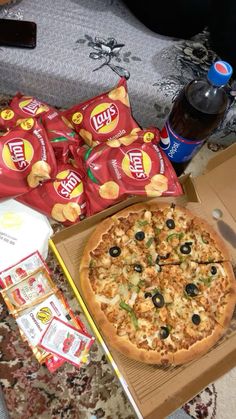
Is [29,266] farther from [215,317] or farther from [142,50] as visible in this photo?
[142,50]

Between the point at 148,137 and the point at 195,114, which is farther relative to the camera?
the point at 148,137

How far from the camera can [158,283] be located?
0.99m

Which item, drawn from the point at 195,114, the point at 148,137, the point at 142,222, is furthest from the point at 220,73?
the point at 142,222

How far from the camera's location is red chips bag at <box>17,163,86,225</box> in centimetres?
106

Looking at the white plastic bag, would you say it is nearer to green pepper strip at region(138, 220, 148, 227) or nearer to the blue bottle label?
green pepper strip at region(138, 220, 148, 227)

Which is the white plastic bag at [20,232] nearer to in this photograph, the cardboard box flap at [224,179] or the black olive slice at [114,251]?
the black olive slice at [114,251]

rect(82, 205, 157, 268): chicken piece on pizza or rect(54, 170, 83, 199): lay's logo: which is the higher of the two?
rect(54, 170, 83, 199): lay's logo

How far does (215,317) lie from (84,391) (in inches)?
14.4

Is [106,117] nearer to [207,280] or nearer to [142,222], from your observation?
[142,222]

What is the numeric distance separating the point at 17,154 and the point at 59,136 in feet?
0.48

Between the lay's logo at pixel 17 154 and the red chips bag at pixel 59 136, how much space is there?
9 centimetres

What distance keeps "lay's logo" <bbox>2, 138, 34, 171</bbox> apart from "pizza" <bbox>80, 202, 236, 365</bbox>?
25 cm

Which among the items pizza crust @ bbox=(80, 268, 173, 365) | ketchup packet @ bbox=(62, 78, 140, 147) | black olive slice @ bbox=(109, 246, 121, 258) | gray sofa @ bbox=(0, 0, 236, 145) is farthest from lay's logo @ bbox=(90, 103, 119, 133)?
pizza crust @ bbox=(80, 268, 173, 365)

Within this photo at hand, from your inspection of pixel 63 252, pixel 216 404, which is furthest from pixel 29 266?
pixel 216 404
